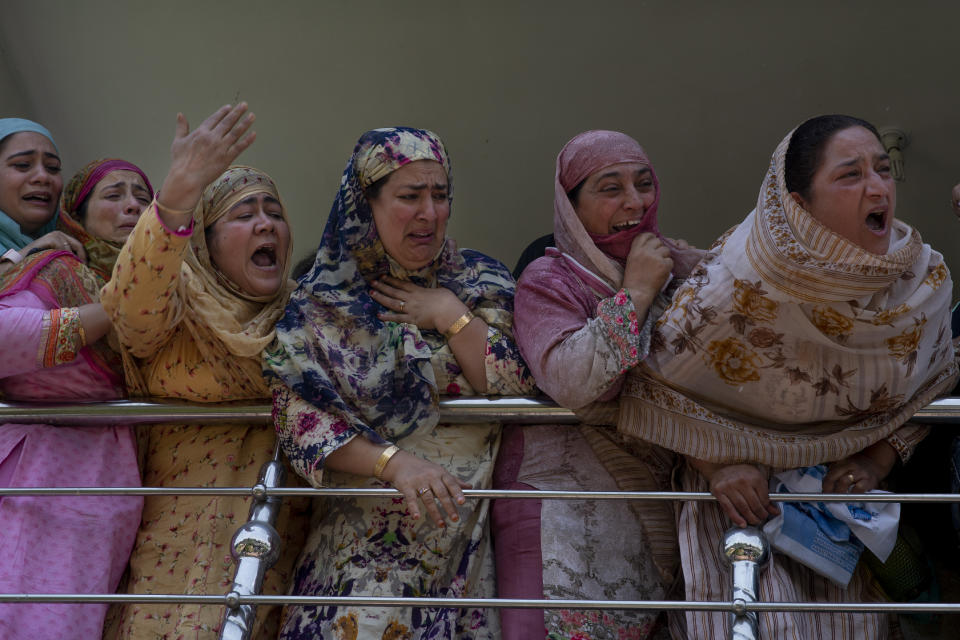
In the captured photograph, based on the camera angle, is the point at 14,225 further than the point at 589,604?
Yes

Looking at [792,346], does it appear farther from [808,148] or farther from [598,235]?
[598,235]

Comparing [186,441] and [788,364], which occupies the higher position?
[788,364]

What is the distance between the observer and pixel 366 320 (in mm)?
2252

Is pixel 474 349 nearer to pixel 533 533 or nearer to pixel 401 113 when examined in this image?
pixel 533 533

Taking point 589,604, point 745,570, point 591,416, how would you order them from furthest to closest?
point 591,416 < point 745,570 < point 589,604

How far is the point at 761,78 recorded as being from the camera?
3596mm

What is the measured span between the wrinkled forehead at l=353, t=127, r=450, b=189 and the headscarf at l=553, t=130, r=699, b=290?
10.0 inches

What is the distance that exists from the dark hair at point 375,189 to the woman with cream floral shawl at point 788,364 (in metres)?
0.63

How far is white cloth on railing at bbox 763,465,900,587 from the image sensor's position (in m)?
2.00

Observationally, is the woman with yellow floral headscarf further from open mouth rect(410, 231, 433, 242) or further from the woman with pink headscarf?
the woman with pink headscarf

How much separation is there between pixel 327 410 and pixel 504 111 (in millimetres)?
1867

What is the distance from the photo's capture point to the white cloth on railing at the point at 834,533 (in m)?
2.00

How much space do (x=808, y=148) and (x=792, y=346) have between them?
13.7 inches

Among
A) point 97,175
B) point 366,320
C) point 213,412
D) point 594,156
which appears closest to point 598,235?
point 594,156
